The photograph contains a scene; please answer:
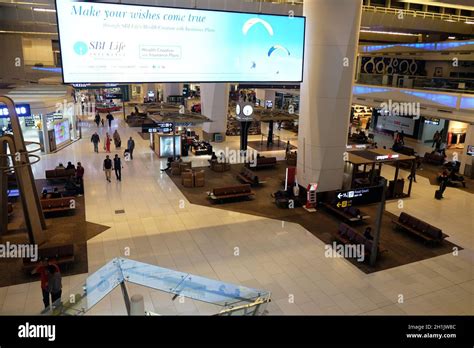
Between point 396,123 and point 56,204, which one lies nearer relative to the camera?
point 56,204

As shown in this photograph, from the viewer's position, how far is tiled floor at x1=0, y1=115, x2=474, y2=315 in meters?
8.67

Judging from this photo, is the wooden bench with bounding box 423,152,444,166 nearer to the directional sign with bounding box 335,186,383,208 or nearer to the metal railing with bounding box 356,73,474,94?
the metal railing with bounding box 356,73,474,94

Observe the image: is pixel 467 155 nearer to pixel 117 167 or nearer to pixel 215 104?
pixel 215 104

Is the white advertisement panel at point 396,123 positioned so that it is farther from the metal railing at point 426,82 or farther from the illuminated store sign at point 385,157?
the illuminated store sign at point 385,157

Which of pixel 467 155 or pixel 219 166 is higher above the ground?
pixel 467 155

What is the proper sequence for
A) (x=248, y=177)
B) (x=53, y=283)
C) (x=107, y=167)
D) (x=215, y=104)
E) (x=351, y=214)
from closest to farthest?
1. (x=53, y=283)
2. (x=351, y=214)
3. (x=107, y=167)
4. (x=248, y=177)
5. (x=215, y=104)

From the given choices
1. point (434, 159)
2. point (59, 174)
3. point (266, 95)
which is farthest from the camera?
point (266, 95)

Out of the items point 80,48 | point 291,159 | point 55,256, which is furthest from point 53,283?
point 291,159

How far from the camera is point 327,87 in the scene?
14344 mm

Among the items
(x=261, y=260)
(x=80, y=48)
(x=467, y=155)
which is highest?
(x=80, y=48)

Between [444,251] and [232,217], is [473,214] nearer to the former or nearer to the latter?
[444,251]

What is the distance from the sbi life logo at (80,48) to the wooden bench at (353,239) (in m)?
9.10

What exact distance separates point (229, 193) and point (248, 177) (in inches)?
112

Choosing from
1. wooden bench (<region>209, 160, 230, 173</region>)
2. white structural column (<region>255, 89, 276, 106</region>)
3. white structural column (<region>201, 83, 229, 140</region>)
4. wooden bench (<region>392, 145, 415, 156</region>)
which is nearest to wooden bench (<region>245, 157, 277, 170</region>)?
wooden bench (<region>209, 160, 230, 173</region>)
